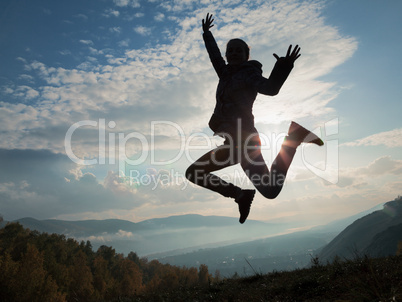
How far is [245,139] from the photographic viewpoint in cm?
430

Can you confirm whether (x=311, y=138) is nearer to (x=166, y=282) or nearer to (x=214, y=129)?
(x=214, y=129)

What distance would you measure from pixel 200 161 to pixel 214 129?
0.74 metres

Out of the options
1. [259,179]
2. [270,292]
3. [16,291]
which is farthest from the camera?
[16,291]

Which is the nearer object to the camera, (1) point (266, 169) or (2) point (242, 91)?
(1) point (266, 169)

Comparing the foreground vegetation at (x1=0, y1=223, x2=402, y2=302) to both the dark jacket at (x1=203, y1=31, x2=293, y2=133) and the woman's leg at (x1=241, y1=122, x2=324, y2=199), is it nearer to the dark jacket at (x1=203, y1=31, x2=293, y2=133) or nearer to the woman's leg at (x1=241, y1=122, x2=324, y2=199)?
the woman's leg at (x1=241, y1=122, x2=324, y2=199)

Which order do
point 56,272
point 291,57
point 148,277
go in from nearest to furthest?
point 291,57 → point 56,272 → point 148,277

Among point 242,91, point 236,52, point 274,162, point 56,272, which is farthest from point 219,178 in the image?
point 56,272

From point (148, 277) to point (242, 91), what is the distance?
125949 mm

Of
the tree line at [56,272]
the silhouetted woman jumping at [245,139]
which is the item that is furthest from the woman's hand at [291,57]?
the tree line at [56,272]

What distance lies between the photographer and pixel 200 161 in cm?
442

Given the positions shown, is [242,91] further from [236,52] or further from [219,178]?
[219,178]

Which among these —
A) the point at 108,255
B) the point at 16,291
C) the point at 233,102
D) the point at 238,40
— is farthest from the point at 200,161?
the point at 108,255

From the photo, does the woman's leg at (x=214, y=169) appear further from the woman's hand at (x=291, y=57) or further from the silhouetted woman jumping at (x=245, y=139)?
the woman's hand at (x=291, y=57)

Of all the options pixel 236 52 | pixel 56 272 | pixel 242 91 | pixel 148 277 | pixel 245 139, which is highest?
pixel 236 52
